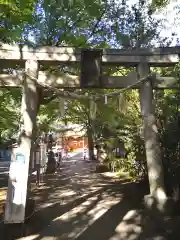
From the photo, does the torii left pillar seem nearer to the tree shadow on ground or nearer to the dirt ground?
the dirt ground

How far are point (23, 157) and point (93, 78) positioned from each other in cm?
Answer: 250

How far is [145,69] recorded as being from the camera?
20.0 ft

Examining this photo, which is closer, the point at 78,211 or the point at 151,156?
the point at 151,156

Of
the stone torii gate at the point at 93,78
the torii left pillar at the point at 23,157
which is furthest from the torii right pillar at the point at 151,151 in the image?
the torii left pillar at the point at 23,157

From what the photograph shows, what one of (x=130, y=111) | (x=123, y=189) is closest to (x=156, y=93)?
(x=130, y=111)

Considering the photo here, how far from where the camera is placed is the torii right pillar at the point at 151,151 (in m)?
5.50

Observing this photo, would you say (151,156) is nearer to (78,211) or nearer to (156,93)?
(78,211)

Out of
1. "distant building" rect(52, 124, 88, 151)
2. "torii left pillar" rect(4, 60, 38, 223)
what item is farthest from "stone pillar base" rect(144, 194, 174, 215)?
"distant building" rect(52, 124, 88, 151)

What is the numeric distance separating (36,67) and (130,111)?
5729 mm

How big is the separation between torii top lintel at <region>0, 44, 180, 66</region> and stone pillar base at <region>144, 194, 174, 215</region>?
3.43 m

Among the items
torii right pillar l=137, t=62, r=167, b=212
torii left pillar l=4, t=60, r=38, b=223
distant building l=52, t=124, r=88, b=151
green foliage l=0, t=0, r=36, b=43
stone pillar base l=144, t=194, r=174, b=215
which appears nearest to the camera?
green foliage l=0, t=0, r=36, b=43

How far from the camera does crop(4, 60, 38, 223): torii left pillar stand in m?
4.83

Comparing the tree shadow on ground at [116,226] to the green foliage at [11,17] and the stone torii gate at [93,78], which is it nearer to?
the stone torii gate at [93,78]

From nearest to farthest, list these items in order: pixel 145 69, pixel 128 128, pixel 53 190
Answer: pixel 145 69
pixel 53 190
pixel 128 128
